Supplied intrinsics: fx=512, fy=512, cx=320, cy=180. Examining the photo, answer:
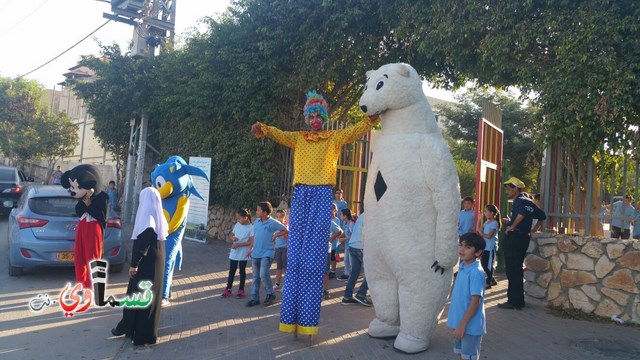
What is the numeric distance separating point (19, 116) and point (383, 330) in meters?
28.5

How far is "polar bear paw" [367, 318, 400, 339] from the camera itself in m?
5.41

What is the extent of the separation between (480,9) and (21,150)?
26.8 m

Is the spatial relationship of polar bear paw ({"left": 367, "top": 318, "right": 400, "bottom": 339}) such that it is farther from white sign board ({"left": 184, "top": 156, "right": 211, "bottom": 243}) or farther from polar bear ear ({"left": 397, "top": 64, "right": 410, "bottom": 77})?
white sign board ({"left": 184, "top": 156, "right": 211, "bottom": 243})

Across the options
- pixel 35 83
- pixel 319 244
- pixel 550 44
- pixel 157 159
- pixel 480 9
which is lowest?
pixel 319 244

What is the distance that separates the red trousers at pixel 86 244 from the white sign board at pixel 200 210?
6493mm

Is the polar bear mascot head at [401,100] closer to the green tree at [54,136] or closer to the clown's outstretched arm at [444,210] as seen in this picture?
the clown's outstretched arm at [444,210]

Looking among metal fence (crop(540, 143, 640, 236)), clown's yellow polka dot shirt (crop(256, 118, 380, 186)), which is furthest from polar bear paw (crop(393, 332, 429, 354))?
metal fence (crop(540, 143, 640, 236))

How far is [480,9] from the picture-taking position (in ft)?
27.9

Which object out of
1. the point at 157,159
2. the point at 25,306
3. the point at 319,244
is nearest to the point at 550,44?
the point at 319,244

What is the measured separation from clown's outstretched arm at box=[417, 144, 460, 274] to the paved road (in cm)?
100

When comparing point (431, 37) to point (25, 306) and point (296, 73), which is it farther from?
point (25, 306)

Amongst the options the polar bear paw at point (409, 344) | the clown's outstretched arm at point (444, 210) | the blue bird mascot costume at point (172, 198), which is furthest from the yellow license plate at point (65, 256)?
the clown's outstretched arm at point (444, 210)

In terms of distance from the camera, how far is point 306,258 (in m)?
5.20

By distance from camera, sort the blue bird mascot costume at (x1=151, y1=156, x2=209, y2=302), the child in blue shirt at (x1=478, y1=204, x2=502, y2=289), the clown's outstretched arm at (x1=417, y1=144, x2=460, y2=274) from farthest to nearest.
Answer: the child in blue shirt at (x1=478, y1=204, x2=502, y2=289) → the blue bird mascot costume at (x1=151, y1=156, x2=209, y2=302) → the clown's outstretched arm at (x1=417, y1=144, x2=460, y2=274)
